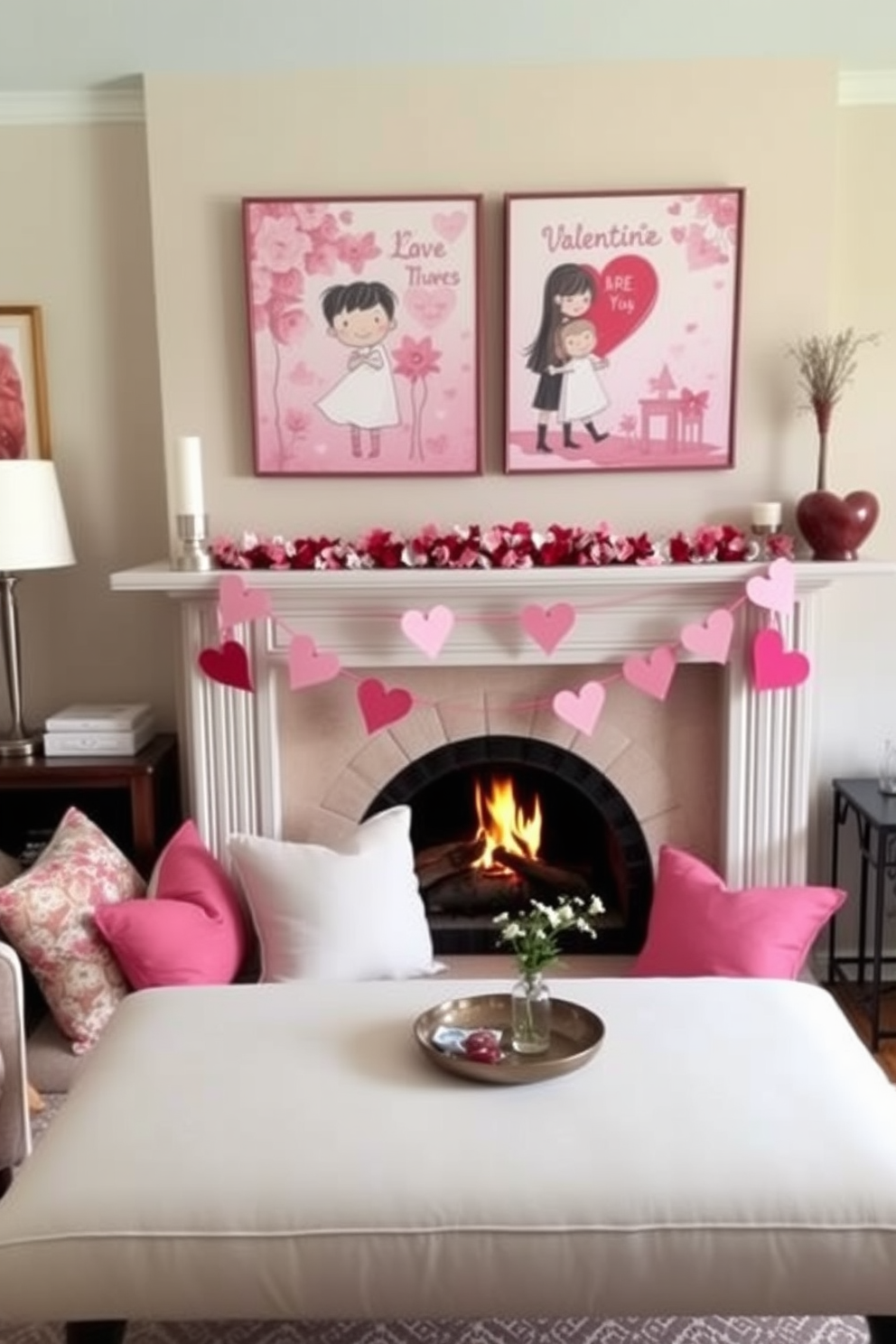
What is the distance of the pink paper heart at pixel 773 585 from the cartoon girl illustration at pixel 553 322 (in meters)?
0.65

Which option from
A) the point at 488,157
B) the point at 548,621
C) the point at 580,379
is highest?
the point at 488,157

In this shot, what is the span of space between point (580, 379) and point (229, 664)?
3.68ft

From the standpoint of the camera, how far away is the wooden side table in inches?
111

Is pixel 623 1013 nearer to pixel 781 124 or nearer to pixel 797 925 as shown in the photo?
pixel 797 925

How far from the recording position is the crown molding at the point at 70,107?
2799 millimetres

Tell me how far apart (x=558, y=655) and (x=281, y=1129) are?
146 cm

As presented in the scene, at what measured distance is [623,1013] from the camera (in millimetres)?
2004

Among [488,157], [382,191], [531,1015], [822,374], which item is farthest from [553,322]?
[531,1015]

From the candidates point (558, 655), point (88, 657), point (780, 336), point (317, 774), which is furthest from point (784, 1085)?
point (88, 657)

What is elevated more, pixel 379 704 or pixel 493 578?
pixel 493 578

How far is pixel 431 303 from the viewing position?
278cm

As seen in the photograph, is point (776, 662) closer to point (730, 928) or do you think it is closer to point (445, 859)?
point (730, 928)

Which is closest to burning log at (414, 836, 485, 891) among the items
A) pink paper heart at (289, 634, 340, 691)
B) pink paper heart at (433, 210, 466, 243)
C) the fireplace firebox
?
the fireplace firebox

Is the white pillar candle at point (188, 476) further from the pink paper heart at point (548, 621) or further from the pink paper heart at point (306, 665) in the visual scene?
the pink paper heart at point (548, 621)
